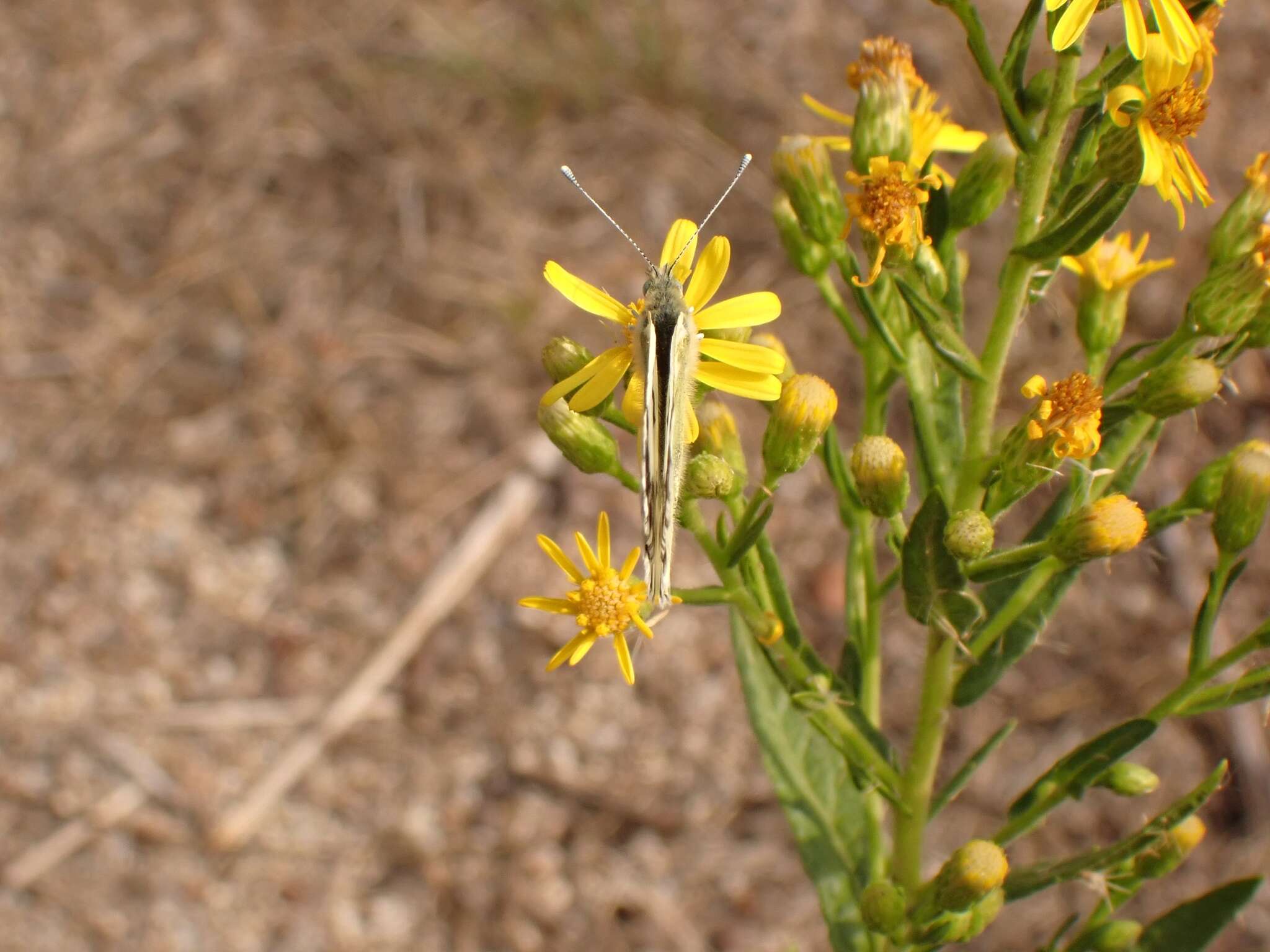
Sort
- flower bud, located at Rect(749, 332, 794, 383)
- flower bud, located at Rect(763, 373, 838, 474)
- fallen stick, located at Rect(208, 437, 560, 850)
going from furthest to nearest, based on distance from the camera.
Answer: fallen stick, located at Rect(208, 437, 560, 850), flower bud, located at Rect(749, 332, 794, 383), flower bud, located at Rect(763, 373, 838, 474)

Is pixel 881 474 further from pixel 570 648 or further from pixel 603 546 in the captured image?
pixel 570 648

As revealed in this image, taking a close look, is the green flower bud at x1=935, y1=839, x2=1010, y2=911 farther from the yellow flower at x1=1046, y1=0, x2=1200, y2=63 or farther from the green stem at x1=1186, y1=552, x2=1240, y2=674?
the yellow flower at x1=1046, y1=0, x2=1200, y2=63

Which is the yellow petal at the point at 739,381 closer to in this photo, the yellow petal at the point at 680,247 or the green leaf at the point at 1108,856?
the yellow petal at the point at 680,247

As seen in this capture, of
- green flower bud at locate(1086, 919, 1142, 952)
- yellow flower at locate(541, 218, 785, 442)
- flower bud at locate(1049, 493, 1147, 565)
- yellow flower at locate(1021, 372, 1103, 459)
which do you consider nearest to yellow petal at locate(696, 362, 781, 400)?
yellow flower at locate(541, 218, 785, 442)

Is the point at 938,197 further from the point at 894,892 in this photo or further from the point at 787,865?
the point at 787,865

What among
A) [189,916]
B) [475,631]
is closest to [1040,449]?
[475,631]

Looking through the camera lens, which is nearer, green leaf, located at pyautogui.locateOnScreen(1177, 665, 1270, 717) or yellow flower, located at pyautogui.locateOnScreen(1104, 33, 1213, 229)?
yellow flower, located at pyautogui.locateOnScreen(1104, 33, 1213, 229)
